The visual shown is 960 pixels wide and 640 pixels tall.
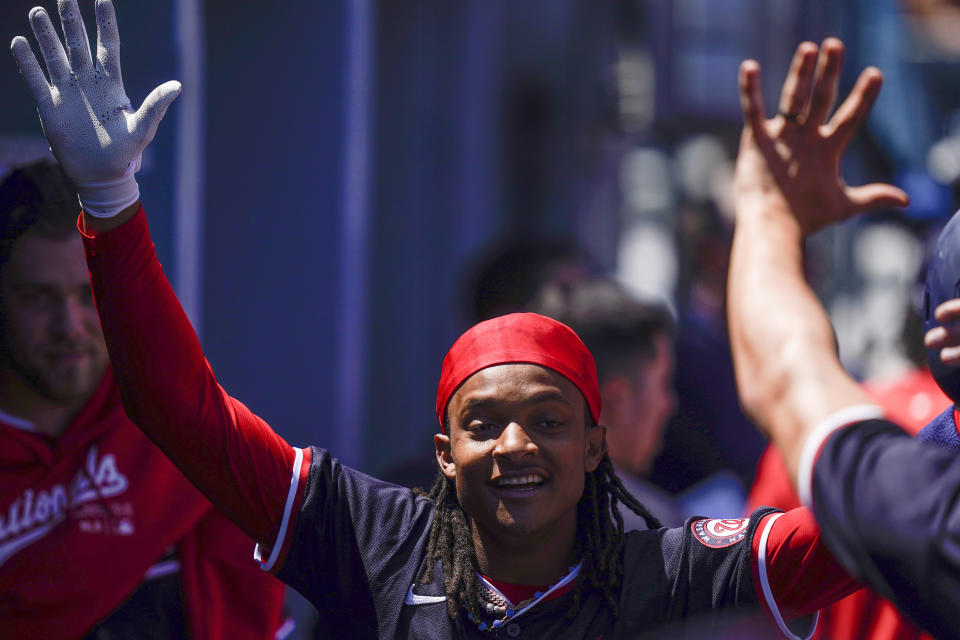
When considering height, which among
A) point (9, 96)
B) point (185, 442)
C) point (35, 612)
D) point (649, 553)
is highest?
point (9, 96)

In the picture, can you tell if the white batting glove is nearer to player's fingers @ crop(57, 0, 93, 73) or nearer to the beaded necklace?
Result: player's fingers @ crop(57, 0, 93, 73)

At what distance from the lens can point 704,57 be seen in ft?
35.2

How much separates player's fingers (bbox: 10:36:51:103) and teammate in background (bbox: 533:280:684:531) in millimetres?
1849

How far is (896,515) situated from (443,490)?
42.8 inches

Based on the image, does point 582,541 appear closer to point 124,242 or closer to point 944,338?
point 944,338

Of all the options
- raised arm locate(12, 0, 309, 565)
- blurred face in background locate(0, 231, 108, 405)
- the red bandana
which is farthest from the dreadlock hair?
blurred face in background locate(0, 231, 108, 405)

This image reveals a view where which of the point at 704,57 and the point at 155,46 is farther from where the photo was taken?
the point at 704,57

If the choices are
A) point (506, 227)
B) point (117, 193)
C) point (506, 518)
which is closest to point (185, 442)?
point (117, 193)

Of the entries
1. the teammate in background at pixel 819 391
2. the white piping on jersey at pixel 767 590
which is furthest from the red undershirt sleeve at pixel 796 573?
the teammate in background at pixel 819 391

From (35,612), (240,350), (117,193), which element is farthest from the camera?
(240,350)

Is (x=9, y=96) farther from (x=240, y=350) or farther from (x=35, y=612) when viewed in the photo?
(x=35, y=612)

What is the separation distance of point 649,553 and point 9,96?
7.93 feet

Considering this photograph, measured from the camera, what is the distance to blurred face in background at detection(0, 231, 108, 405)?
8.80 feet

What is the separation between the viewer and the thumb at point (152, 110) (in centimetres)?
211
